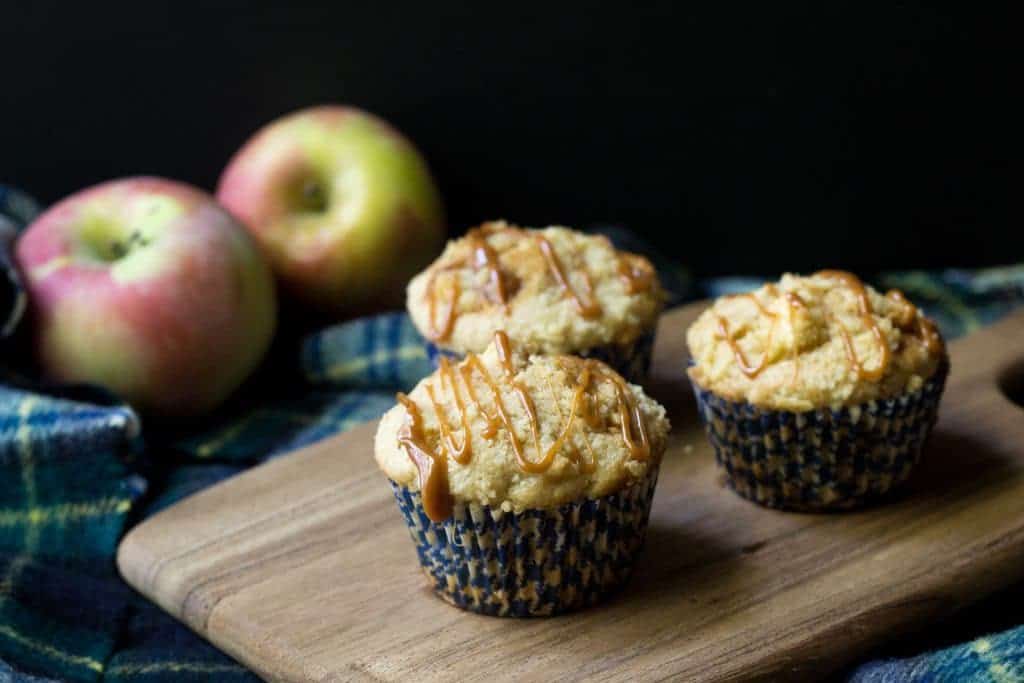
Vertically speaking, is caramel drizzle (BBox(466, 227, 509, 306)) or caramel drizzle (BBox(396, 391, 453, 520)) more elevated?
caramel drizzle (BBox(466, 227, 509, 306))

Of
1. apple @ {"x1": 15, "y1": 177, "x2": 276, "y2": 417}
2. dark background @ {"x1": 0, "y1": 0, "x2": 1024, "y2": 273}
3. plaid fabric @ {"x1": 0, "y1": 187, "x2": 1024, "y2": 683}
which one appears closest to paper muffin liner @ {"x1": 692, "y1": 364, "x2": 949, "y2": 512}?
plaid fabric @ {"x1": 0, "y1": 187, "x2": 1024, "y2": 683}

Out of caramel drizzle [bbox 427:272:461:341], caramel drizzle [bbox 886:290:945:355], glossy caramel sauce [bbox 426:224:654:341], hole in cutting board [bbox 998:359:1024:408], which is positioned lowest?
hole in cutting board [bbox 998:359:1024:408]

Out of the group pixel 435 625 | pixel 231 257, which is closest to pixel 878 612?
pixel 435 625

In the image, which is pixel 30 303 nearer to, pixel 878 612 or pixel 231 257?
pixel 231 257

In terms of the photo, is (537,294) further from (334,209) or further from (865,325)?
(334,209)

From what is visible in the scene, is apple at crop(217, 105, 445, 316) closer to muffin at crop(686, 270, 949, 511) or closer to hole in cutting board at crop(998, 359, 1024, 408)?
muffin at crop(686, 270, 949, 511)

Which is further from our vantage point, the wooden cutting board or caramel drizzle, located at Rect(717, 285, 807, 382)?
caramel drizzle, located at Rect(717, 285, 807, 382)
